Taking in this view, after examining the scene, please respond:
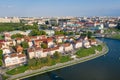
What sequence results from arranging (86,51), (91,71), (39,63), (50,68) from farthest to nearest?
1. (86,51)
2. (39,63)
3. (50,68)
4. (91,71)

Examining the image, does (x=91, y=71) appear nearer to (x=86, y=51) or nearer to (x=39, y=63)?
(x=39, y=63)

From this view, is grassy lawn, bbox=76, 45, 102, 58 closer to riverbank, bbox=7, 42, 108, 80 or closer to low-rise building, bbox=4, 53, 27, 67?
riverbank, bbox=7, 42, 108, 80

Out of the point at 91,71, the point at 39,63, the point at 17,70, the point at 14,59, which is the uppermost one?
the point at 14,59

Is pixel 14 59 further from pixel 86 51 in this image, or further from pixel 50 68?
pixel 86 51

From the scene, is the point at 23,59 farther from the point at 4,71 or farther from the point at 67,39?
the point at 67,39

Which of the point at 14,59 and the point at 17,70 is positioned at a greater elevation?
the point at 14,59

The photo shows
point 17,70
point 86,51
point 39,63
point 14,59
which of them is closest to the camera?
point 17,70

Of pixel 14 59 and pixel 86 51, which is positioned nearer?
pixel 14 59

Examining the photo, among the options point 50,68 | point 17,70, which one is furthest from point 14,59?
point 50,68

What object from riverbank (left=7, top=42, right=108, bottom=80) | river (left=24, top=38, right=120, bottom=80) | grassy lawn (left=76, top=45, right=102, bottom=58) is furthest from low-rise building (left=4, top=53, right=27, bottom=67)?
grassy lawn (left=76, top=45, right=102, bottom=58)
